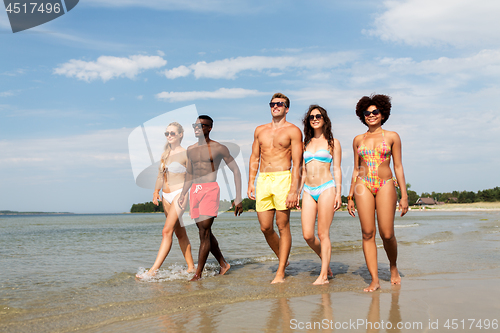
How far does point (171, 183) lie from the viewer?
20.6ft

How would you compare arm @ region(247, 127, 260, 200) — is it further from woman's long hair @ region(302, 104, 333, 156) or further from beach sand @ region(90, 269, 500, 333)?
beach sand @ region(90, 269, 500, 333)

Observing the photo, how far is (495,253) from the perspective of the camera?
8.26m

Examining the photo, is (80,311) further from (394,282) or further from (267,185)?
(394,282)

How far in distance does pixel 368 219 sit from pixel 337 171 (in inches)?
33.0

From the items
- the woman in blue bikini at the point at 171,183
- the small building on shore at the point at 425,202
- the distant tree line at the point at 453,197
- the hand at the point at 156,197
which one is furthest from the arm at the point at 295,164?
the small building on shore at the point at 425,202

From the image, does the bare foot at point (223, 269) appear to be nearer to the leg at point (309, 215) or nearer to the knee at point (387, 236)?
the leg at point (309, 215)

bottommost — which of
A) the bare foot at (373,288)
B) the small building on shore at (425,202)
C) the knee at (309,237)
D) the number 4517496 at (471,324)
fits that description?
the small building on shore at (425,202)

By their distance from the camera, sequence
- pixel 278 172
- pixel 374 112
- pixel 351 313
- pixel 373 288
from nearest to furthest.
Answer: pixel 351 313 → pixel 373 288 → pixel 374 112 → pixel 278 172

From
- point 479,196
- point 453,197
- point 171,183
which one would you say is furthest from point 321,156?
point 453,197

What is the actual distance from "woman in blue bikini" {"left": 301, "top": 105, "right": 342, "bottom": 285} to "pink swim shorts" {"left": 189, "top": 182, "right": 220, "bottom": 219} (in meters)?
1.54

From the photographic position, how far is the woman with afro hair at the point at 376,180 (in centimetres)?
471

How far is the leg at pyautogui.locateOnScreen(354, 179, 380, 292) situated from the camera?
4.75 metres

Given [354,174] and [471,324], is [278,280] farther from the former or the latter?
[471,324]

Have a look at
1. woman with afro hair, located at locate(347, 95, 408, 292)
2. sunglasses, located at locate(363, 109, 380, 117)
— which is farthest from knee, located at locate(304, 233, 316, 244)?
sunglasses, located at locate(363, 109, 380, 117)
